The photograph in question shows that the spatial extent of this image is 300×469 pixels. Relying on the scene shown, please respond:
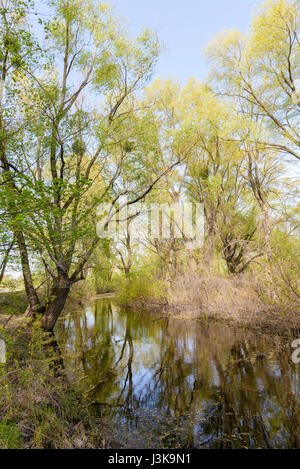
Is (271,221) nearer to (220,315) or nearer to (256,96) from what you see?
(220,315)

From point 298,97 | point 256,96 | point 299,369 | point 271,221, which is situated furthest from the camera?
point 256,96

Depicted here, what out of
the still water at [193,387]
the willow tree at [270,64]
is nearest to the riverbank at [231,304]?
the still water at [193,387]

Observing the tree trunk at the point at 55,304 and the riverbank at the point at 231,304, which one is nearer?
the riverbank at the point at 231,304

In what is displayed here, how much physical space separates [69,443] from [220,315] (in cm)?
1011

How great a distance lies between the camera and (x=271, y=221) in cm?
1162

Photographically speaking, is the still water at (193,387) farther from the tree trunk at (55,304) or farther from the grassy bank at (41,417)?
the tree trunk at (55,304)

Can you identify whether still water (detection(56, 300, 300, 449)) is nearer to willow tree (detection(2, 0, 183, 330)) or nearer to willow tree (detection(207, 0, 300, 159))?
willow tree (detection(2, 0, 183, 330))

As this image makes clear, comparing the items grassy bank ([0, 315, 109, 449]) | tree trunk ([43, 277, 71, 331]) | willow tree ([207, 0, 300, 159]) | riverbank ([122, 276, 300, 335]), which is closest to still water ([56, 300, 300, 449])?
grassy bank ([0, 315, 109, 449])

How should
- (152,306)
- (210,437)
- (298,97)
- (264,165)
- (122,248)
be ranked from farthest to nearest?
1. (122,248)
2. (152,306)
3. (264,165)
4. (298,97)
5. (210,437)

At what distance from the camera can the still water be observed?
435 centimetres

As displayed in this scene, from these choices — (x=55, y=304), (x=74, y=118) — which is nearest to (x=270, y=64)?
(x=74, y=118)

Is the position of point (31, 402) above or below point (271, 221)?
below

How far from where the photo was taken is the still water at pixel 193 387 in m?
4.35

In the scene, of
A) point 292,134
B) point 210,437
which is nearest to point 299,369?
point 210,437
